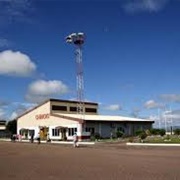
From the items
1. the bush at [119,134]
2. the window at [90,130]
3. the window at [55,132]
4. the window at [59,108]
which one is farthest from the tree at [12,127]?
the bush at [119,134]

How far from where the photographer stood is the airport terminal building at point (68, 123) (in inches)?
2752

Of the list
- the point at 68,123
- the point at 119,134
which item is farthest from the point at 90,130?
the point at 119,134

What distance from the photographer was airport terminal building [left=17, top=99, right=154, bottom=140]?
69.9 m

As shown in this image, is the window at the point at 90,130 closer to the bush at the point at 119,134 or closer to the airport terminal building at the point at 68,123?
the airport terminal building at the point at 68,123

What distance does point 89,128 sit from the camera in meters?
70.1

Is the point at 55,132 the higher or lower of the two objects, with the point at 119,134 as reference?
higher

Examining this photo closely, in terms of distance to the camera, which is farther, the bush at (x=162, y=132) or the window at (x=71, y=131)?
the window at (x=71, y=131)

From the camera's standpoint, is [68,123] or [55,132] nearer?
[68,123]

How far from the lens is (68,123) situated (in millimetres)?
70938

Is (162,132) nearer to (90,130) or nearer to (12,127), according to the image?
(90,130)

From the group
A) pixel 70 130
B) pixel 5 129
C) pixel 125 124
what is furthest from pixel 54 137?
pixel 5 129

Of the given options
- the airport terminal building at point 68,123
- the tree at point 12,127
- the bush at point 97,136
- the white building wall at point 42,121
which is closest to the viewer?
the bush at point 97,136

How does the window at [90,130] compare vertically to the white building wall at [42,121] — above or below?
below

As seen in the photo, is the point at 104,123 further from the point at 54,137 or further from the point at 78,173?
the point at 78,173
